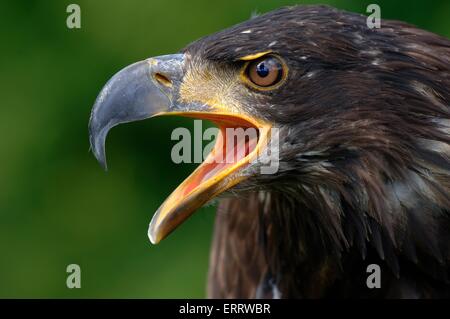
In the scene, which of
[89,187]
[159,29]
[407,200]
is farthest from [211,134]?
[89,187]

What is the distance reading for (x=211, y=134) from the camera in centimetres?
414

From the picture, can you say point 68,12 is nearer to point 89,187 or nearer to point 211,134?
point 89,187

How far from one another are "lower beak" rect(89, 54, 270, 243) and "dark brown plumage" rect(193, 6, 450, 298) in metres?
0.08

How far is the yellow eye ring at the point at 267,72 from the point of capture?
352 centimetres

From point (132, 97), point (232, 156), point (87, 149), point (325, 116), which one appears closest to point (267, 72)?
point (325, 116)

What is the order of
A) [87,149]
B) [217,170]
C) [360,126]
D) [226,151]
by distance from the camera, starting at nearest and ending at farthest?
[360,126] → [217,170] → [226,151] → [87,149]

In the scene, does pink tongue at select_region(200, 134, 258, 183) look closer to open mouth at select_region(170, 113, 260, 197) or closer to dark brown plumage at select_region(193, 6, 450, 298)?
open mouth at select_region(170, 113, 260, 197)

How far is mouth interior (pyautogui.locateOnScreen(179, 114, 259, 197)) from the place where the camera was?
357 centimetres

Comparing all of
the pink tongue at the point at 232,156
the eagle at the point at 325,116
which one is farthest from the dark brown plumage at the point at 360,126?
the pink tongue at the point at 232,156

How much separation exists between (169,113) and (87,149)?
276cm

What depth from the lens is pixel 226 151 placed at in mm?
3742

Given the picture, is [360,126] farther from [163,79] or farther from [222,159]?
[163,79]
